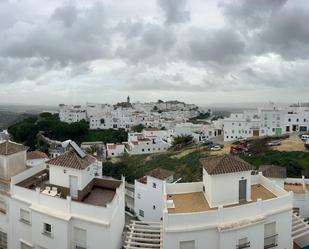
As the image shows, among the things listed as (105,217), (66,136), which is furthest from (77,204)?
(66,136)

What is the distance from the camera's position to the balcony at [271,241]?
15.4 meters

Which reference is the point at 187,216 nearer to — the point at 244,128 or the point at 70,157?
the point at 70,157

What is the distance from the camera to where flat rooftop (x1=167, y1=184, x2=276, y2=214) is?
15.8 m

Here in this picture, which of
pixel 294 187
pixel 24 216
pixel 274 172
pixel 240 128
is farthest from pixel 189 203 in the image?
pixel 240 128

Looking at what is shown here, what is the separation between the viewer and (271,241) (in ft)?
51.0

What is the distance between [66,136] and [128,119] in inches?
918

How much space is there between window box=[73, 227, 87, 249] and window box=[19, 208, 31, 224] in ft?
10.4

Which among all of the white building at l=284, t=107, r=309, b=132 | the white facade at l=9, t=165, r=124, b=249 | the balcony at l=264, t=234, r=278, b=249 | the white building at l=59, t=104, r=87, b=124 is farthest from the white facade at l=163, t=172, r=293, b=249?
the white building at l=59, t=104, r=87, b=124

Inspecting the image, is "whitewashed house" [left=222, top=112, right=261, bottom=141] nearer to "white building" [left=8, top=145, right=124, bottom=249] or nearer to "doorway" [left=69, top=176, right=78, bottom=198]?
"white building" [left=8, top=145, right=124, bottom=249]

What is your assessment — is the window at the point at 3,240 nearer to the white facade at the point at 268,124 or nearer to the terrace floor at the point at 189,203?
the terrace floor at the point at 189,203

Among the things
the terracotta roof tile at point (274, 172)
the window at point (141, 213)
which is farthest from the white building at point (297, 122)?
the window at point (141, 213)

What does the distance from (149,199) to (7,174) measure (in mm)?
14177

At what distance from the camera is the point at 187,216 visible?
1393cm

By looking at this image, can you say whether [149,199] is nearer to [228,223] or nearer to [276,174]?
[276,174]
